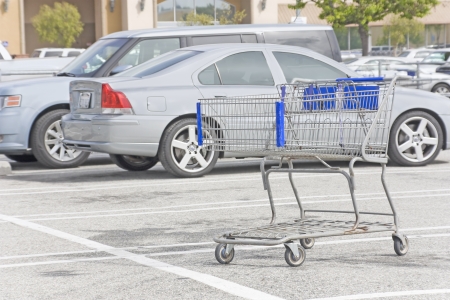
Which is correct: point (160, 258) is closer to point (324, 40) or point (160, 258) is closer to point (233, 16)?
point (324, 40)

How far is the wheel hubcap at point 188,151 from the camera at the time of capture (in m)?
10.9

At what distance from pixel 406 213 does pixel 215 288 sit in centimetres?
318

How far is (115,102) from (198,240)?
393 centimetres

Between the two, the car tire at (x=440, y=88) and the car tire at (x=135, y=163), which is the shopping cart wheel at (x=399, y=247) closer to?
the car tire at (x=135, y=163)

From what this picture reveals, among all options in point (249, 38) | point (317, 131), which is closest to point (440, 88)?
point (249, 38)

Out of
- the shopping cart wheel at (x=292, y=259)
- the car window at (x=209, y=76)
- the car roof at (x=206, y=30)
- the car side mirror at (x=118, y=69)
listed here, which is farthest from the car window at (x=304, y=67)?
the shopping cart wheel at (x=292, y=259)

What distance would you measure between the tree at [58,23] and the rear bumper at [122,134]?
39.8 meters

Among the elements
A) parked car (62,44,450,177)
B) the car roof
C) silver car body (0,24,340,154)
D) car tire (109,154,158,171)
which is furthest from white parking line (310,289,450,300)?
the car roof

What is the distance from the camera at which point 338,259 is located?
6188mm

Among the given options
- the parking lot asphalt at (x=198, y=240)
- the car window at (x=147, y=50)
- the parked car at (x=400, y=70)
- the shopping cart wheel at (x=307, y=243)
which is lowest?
the parking lot asphalt at (x=198, y=240)

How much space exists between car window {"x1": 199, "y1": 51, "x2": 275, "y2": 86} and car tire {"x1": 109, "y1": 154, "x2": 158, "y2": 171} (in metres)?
1.50

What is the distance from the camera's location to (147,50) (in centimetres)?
1252

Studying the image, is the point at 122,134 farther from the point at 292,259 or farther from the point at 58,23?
the point at 58,23

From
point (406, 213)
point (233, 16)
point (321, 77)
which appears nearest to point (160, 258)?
point (406, 213)
